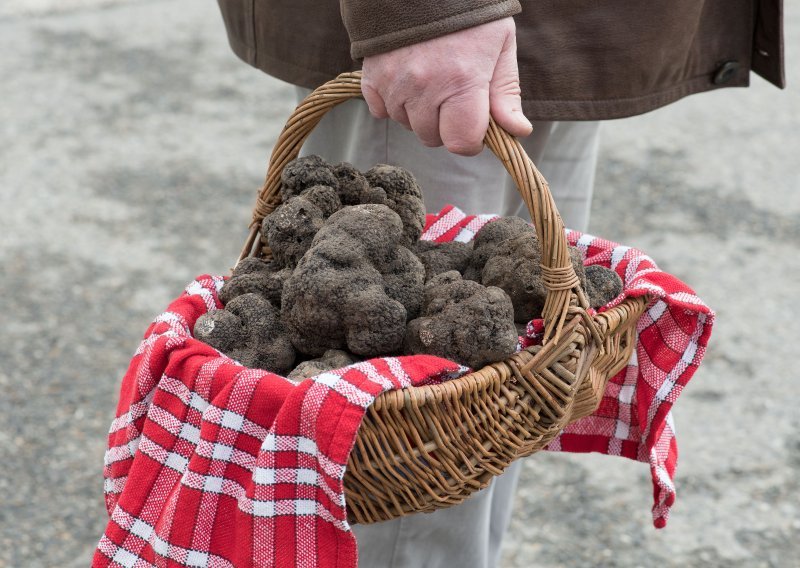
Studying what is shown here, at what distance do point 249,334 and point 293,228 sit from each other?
0.17m

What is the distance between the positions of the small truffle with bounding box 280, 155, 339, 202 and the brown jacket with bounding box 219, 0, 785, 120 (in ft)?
0.68

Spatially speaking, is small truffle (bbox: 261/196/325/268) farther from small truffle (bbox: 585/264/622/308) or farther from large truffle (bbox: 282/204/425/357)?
small truffle (bbox: 585/264/622/308)

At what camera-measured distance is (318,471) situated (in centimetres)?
107

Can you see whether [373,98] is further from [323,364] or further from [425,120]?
[323,364]

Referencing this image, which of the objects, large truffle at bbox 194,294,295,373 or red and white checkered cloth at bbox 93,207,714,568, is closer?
red and white checkered cloth at bbox 93,207,714,568

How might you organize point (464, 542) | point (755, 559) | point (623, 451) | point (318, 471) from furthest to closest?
point (755, 559) → point (464, 542) → point (623, 451) → point (318, 471)

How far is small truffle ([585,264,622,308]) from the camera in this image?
50.1 inches

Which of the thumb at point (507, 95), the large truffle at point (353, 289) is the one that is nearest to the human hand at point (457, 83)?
the thumb at point (507, 95)

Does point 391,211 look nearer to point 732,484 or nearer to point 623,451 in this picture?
point 623,451

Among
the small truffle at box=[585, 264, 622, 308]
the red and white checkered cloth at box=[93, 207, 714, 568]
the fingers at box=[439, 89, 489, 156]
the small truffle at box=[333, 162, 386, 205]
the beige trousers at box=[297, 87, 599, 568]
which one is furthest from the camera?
the beige trousers at box=[297, 87, 599, 568]

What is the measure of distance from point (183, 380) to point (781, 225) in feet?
9.61

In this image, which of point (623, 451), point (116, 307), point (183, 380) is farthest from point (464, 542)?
point (116, 307)

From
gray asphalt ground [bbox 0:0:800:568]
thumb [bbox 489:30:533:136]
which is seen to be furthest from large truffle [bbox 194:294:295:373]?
gray asphalt ground [bbox 0:0:800:568]

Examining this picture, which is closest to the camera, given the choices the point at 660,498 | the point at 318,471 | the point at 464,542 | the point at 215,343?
the point at 318,471
